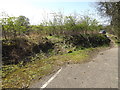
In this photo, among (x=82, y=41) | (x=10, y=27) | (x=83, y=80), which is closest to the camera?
(x=83, y=80)

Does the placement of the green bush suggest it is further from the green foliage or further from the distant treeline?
the green foliage

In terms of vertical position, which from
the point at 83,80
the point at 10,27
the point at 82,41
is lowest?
the point at 83,80

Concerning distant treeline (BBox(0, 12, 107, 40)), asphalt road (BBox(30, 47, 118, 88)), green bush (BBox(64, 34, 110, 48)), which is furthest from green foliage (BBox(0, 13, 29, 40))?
asphalt road (BBox(30, 47, 118, 88))

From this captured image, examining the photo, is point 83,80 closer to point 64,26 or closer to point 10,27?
point 10,27

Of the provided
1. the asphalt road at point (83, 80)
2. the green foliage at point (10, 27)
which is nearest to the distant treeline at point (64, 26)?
the green foliage at point (10, 27)

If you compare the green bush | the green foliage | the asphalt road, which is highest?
the green foliage

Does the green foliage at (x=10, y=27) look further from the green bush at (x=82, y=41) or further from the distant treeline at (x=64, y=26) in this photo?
the green bush at (x=82, y=41)

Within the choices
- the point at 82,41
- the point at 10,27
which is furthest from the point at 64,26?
Result: the point at 10,27

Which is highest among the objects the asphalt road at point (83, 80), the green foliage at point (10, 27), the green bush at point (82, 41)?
the green foliage at point (10, 27)

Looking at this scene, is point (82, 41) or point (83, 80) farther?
point (82, 41)

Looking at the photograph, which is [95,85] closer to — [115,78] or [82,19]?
[115,78]

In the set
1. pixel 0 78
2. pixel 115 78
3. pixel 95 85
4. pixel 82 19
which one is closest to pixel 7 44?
pixel 0 78

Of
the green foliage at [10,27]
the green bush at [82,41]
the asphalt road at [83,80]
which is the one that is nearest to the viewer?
the asphalt road at [83,80]

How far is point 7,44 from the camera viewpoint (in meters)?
7.42
